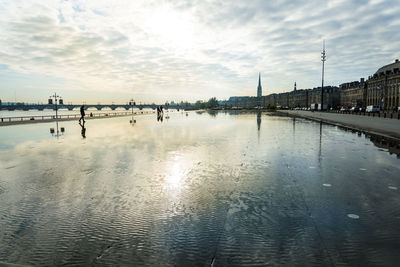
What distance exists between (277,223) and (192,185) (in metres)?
2.87

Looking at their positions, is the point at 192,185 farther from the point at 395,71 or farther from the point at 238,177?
the point at 395,71

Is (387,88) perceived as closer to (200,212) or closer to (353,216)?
(353,216)

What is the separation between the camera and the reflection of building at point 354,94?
122m

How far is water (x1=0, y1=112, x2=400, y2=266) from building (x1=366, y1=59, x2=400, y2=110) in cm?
10013

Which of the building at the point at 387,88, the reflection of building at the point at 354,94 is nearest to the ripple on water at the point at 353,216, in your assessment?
the building at the point at 387,88

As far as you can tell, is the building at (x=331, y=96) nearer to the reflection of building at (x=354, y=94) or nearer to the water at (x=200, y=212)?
the reflection of building at (x=354, y=94)

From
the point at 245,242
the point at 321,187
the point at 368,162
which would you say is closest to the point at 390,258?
the point at 245,242

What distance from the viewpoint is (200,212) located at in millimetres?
5207

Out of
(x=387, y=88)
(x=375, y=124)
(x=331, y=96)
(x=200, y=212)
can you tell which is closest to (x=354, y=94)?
(x=331, y=96)

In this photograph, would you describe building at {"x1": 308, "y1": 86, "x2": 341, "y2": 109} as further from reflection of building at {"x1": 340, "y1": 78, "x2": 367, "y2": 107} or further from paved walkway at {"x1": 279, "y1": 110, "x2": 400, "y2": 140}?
paved walkway at {"x1": 279, "y1": 110, "x2": 400, "y2": 140}

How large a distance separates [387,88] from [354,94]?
35.7 metres

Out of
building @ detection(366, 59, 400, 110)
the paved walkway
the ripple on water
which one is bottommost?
the ripple on water

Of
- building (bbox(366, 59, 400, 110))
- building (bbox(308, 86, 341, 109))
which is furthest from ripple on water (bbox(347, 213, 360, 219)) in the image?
building (bbox(308, 86, 341, 109))

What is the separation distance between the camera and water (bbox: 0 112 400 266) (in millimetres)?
3768
